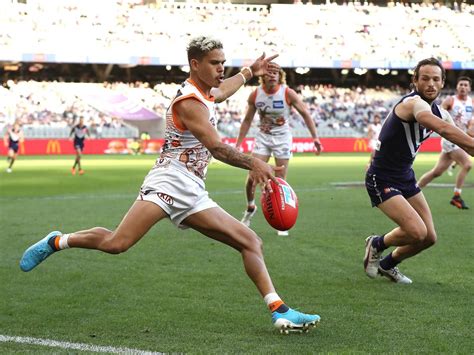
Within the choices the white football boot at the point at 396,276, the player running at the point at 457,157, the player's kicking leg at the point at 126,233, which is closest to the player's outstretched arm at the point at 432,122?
the white football boot at the point at 396,276

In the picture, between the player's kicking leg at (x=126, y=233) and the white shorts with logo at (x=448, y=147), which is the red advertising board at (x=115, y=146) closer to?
the white shorts with logo at (x=448, y=147)

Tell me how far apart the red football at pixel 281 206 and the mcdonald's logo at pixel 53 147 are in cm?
4270

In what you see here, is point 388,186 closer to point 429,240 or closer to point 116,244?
point 429,240

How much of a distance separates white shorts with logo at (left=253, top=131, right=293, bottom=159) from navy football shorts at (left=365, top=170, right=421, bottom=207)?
5094 mm

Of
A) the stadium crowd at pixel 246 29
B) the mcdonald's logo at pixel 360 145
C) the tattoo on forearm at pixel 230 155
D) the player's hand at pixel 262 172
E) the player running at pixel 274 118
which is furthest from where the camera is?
the stadium crowd at pixel 246 29

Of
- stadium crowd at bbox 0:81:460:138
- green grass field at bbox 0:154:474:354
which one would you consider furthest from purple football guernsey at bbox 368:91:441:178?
stadium crowd at bbox 0:81:460:138

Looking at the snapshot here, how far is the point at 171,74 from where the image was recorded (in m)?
61.2

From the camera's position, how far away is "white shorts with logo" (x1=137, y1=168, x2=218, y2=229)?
633 centimetres

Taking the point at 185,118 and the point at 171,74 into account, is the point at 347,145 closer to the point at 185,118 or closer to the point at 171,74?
the point at 171,74

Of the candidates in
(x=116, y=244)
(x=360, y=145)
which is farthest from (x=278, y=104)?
(x=360, y=145)

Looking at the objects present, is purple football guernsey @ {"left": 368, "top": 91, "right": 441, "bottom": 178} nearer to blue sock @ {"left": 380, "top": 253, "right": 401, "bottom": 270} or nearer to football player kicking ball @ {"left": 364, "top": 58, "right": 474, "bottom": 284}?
football player kicking ball @ {"left": 364, "top": 58, "right": 474, "bottom": 284}

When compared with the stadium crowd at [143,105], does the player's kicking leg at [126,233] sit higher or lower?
higher

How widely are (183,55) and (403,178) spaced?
158 feet

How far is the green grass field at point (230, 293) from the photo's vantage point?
6086 millimetres
